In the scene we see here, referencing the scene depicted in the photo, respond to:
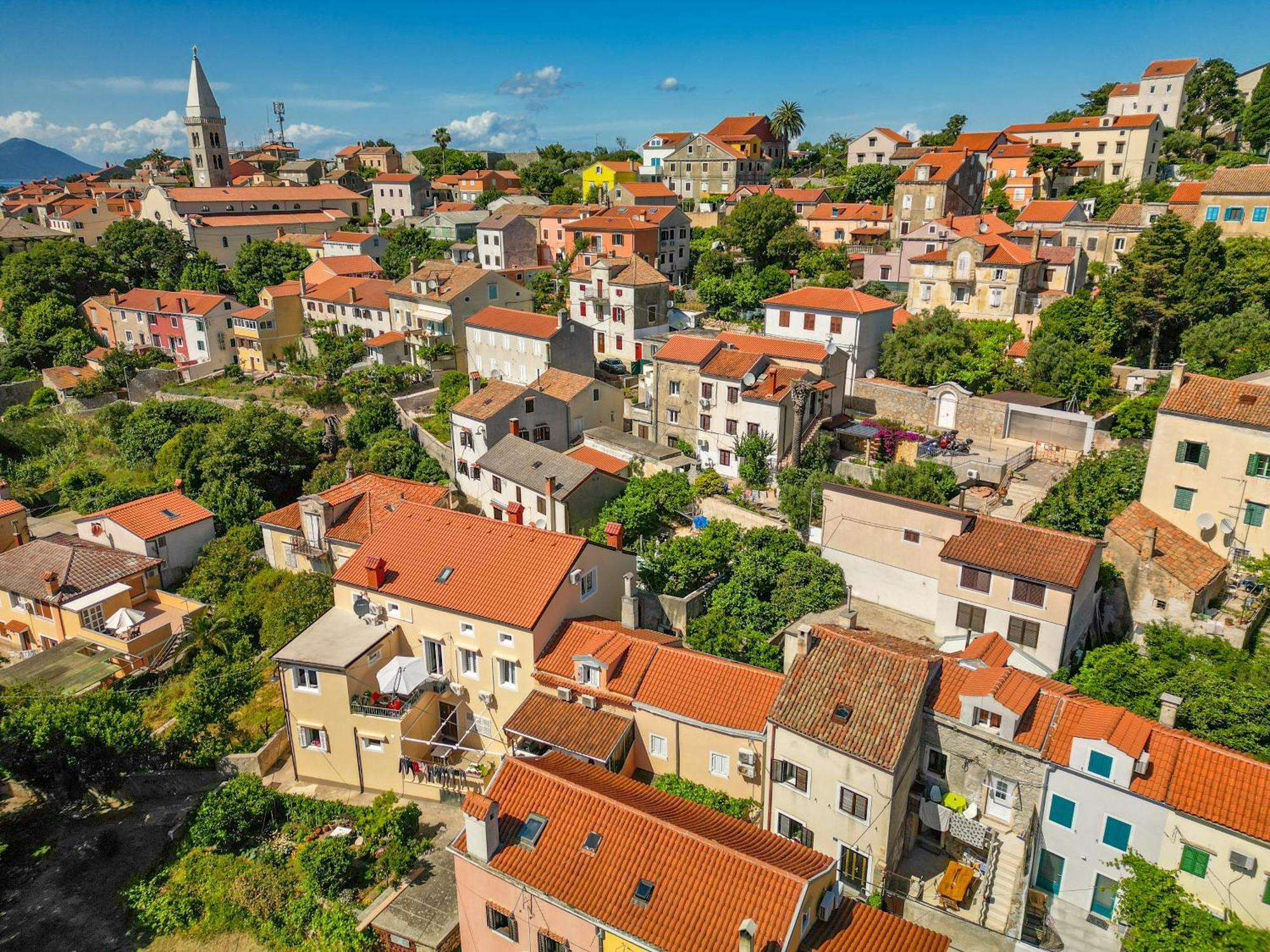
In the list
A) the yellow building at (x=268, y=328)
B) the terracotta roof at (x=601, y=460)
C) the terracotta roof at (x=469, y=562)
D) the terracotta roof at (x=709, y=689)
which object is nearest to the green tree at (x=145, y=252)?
the yellow building at (x=268, y=328)

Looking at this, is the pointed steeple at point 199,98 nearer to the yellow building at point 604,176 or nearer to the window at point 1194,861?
the yellow building at point 604,176

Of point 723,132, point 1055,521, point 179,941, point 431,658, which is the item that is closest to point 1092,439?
point 1055,521

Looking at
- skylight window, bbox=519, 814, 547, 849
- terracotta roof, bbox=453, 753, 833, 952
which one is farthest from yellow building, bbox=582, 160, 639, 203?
skylight window, bbox=519, 814, 547, 849

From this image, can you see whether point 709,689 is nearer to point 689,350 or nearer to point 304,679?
point 304,679

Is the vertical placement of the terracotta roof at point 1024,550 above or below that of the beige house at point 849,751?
above

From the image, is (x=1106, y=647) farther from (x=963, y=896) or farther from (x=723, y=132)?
→ (x=723, y=132)

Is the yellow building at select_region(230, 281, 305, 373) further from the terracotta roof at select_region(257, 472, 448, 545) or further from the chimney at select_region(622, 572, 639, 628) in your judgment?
the chimney at select_region(622, 572, 639, 628)

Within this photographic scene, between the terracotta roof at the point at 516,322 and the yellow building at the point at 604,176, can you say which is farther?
the yellow building at the point at 604,176

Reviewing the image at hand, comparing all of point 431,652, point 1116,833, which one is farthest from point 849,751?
point 431,652
